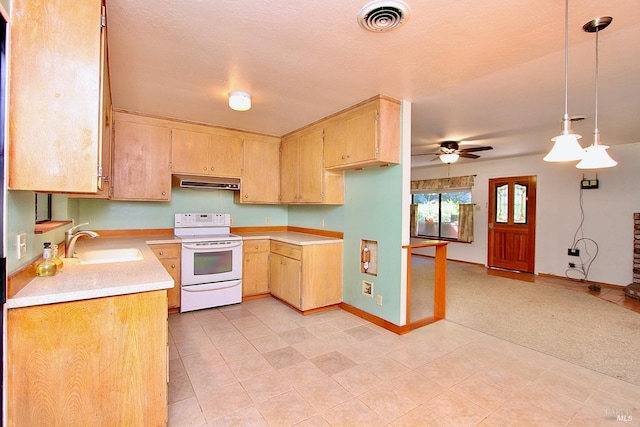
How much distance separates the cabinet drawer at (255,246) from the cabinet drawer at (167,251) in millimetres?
832

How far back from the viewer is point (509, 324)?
3.40 meters

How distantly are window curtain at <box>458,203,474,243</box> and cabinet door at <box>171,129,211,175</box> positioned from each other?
5815mm

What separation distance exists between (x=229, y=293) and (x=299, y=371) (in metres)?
1.82

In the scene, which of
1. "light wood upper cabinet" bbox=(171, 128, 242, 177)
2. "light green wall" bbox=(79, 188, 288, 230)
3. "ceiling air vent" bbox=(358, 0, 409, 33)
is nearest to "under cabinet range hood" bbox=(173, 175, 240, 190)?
"light wood upper cabinet" bbox=(171, 128, 242, 177)

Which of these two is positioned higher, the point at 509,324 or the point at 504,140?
the point at 504,140

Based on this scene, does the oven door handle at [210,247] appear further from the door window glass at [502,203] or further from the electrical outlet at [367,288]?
the door window glass at [502,203]

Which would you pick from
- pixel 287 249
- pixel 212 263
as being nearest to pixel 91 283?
pixel 212 263

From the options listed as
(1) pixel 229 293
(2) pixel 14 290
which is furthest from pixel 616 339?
(2) pixel 14 290

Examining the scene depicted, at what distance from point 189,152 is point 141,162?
0.56 metres

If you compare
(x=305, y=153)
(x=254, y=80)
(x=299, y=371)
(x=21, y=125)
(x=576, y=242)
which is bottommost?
(x=299, y=371)

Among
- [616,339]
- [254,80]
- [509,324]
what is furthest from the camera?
[509,324]

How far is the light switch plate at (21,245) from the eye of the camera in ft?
4.59

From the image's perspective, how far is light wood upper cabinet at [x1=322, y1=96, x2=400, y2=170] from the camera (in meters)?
2.95

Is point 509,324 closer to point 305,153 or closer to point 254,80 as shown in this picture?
point 305,153
